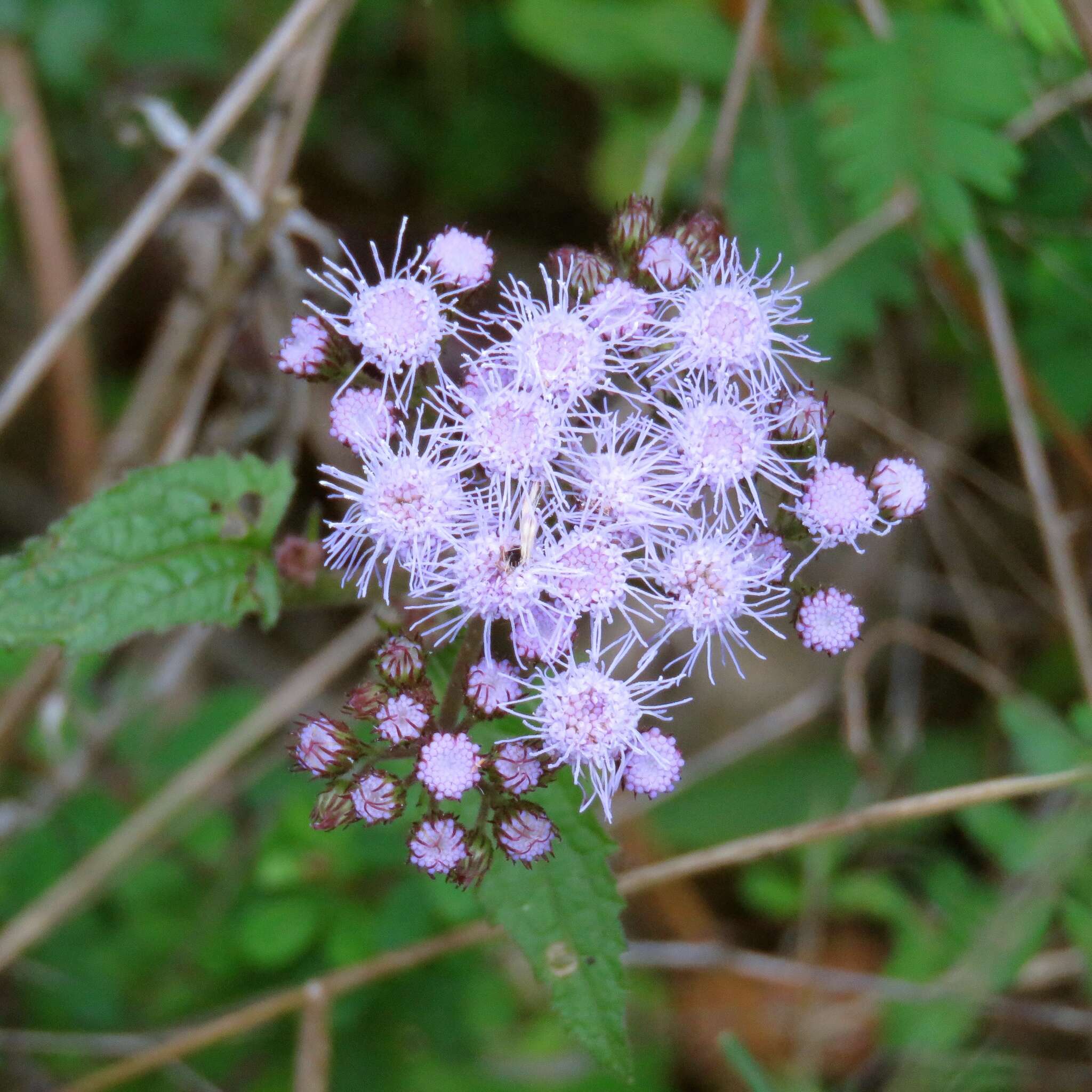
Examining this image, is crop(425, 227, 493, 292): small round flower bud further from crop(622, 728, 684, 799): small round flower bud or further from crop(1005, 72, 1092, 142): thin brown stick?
crop(1005, 72, 1092, 142): thin brown stick

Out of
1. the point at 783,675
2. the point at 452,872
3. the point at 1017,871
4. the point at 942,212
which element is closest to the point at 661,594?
the point at 452,872

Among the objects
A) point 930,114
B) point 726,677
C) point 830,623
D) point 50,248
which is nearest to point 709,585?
point 830,623

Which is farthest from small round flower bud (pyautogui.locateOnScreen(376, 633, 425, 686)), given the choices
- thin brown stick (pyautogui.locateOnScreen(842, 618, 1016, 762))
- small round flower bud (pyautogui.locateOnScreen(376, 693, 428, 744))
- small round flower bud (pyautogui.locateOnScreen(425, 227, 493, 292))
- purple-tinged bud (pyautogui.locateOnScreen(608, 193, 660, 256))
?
thin brown stick (pyautogui.locateOnScreen(842, 618, 1016, 762))

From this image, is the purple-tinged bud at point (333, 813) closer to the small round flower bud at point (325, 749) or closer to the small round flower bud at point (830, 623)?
the small round flower bud at point (325, 749)

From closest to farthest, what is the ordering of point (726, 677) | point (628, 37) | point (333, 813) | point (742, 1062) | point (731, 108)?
point (333, 813)
point (742, 1062)
point (731, 108)
point (628, 37)
point (726, 677)

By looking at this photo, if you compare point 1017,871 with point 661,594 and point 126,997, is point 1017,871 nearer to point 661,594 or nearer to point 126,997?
point 661,594

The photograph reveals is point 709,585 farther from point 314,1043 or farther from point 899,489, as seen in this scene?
point 314,1043

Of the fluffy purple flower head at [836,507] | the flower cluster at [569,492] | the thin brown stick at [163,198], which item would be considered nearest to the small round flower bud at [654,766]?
the flower cluster at [569,492]
